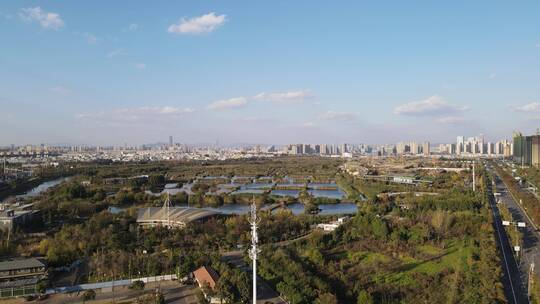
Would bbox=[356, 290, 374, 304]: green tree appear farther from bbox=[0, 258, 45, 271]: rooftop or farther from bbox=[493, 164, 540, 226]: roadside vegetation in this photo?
bbox=[493, 164, 540, 226]: roadside vegetation

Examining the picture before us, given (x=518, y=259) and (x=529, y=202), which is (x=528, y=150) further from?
(x=518, y=259)

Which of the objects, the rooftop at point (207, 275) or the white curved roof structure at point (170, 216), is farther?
the white curved roof structure at point (170, 216)

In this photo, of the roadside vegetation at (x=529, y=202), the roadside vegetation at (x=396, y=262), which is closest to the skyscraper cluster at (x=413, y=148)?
the roadside vegetation at (x=529, y=202)

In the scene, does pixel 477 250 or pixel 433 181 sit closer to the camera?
pixel 477 250

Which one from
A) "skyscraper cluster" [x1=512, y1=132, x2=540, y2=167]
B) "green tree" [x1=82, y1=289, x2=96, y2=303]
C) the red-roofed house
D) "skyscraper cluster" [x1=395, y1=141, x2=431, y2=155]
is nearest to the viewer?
the red-roofed house

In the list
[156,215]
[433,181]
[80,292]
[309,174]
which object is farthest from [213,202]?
[309,174]

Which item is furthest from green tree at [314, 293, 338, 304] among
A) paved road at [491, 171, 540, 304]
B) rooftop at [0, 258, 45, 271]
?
rooftop at [0, 258, 45, 271]

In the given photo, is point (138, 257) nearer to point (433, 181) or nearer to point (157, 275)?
point (157, 275)

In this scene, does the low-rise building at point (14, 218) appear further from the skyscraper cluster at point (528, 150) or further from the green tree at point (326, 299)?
the skyscraper cluster at point (528, 150)
